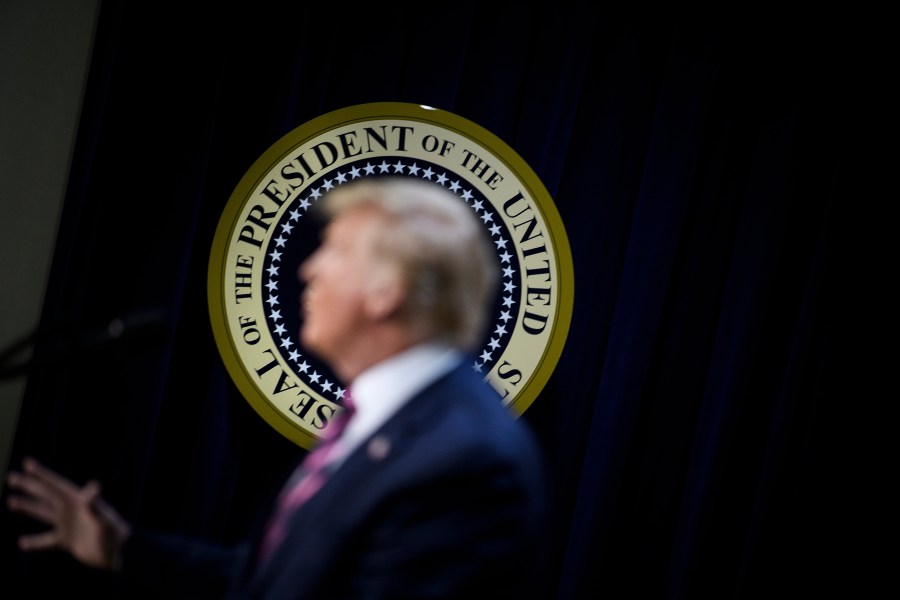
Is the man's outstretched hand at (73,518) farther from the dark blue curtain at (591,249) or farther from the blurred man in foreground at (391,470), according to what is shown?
the dark blue curtain at (591,249)

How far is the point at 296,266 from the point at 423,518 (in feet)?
4.55

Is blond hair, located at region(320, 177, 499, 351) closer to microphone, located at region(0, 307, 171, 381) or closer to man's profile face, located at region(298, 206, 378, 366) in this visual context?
man's profile face, located at region(298, 206, 378, 366)

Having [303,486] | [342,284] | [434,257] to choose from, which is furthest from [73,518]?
[434,257]

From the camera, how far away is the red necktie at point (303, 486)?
40.1 inches

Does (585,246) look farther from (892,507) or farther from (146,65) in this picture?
(146,65)

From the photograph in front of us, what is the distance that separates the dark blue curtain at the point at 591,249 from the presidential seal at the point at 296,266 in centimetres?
7

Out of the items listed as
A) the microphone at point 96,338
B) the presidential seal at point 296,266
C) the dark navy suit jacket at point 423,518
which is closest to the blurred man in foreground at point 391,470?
the dark navy suit jacket at point 423,518

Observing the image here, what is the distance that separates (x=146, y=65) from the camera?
85.2 inches

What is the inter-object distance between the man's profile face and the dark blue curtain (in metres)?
1.13

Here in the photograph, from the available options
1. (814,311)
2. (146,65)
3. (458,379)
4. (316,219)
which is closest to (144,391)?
(316,219)

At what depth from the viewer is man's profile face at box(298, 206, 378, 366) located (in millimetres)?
1095

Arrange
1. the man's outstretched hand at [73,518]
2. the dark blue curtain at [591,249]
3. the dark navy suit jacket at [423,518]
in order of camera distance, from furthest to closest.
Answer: the dark blue curtain at [591,249], the man's outstretched hand at [73,518], the dark navy suit jacket at [423,518]

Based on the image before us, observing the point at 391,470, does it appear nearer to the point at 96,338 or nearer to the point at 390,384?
the point at 390,384

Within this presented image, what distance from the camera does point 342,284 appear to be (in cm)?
111
